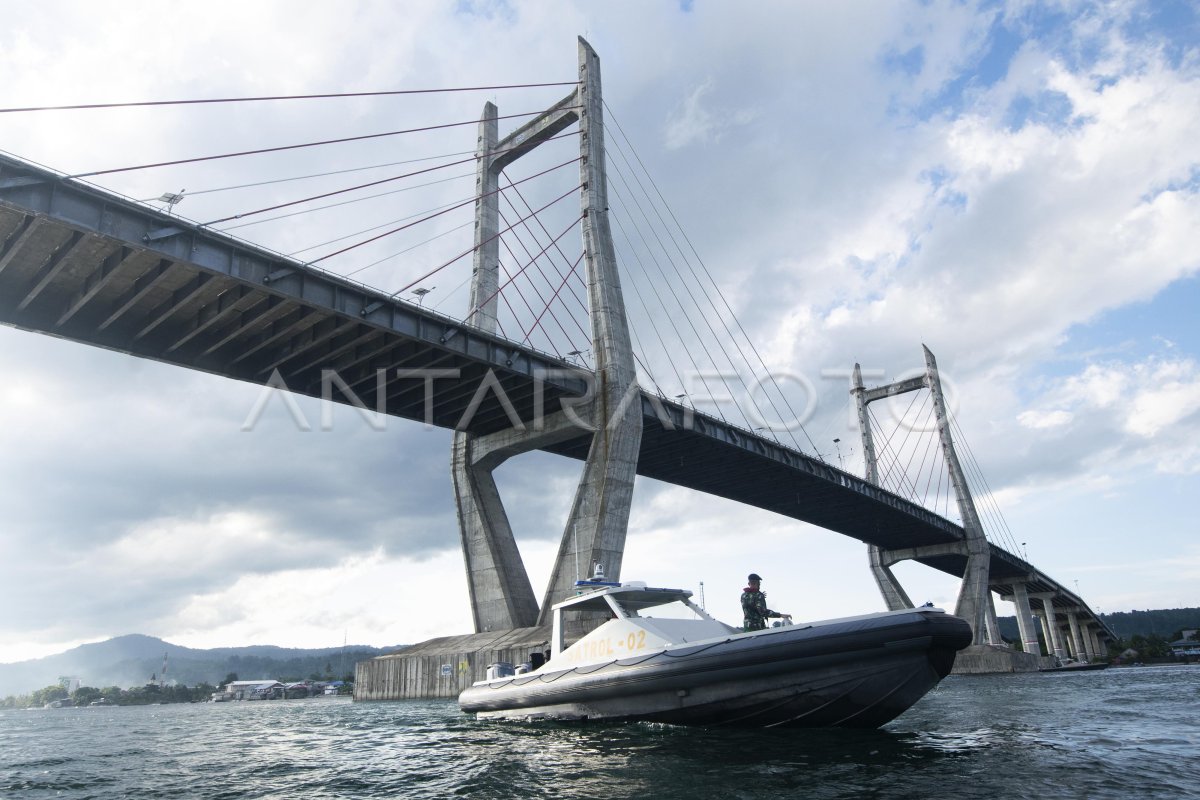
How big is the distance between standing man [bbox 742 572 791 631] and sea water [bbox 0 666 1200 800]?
249 centimetres

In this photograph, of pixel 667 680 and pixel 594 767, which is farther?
pixel 667 680

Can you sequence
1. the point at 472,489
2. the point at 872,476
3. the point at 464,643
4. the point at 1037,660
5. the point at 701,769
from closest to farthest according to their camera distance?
the point at 701,769 → the point at 464,643 → the point at 472,489 → the point at 1037,660 → the point at 872,476

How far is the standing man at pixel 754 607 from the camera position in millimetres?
14398

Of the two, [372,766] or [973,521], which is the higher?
[973,521]

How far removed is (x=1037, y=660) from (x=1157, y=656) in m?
41.7

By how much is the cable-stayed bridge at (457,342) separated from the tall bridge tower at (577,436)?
0.28ft

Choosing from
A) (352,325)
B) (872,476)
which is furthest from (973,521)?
(352,325)

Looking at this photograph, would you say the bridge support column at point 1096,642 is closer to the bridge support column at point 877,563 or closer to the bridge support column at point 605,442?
the bridge support column at point 877,563

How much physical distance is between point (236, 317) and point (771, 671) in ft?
68.9

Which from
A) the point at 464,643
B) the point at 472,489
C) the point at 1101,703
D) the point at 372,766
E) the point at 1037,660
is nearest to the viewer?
the point at 372,766

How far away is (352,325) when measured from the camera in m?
26.7

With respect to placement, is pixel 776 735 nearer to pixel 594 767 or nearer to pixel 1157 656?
pixel 594 767

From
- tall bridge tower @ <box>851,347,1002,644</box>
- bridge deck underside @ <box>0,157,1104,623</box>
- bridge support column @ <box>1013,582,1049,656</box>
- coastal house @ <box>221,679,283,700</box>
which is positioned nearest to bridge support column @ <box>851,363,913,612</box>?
tall bridge tower @ <box>851,347,1002,644</box>

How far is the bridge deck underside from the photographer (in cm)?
2053
